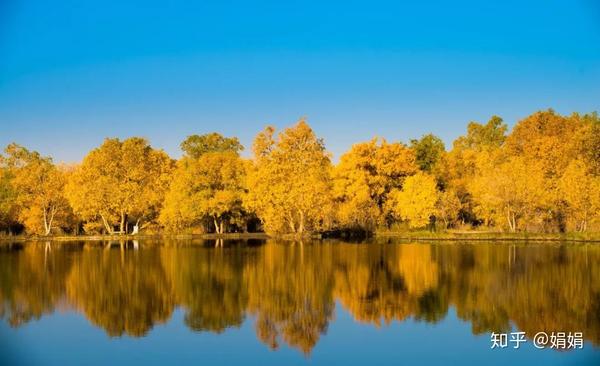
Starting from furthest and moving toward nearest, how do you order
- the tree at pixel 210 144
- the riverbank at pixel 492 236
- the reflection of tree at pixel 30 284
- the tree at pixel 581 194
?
the tree at pixel 210 144
the tree at pixel 581 194
the riverbank at pixel 492 236
the reflection of tree at pixel 30 284

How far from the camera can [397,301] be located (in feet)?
71.3

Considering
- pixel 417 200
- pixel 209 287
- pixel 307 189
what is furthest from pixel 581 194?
pixel 209 287

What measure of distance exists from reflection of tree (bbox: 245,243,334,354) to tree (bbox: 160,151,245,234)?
87.6 ft

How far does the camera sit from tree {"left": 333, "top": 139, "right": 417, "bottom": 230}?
57594 mm

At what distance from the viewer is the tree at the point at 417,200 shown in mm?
54344

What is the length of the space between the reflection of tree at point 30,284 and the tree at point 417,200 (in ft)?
95.7

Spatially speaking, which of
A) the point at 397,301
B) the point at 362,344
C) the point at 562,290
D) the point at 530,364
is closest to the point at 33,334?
the point at 362,344

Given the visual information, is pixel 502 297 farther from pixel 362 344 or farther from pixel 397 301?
pixel 362 344

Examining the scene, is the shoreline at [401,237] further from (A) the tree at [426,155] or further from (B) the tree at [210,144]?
(B) the tree at [210,144]

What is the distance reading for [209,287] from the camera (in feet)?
82.3

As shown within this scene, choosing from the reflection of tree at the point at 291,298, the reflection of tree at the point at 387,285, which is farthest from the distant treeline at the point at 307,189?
the reflection of tree at the point at 291,298

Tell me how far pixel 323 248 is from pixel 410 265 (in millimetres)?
12506

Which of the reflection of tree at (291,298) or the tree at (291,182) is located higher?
the tree at (291,182)

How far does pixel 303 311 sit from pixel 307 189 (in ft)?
117
